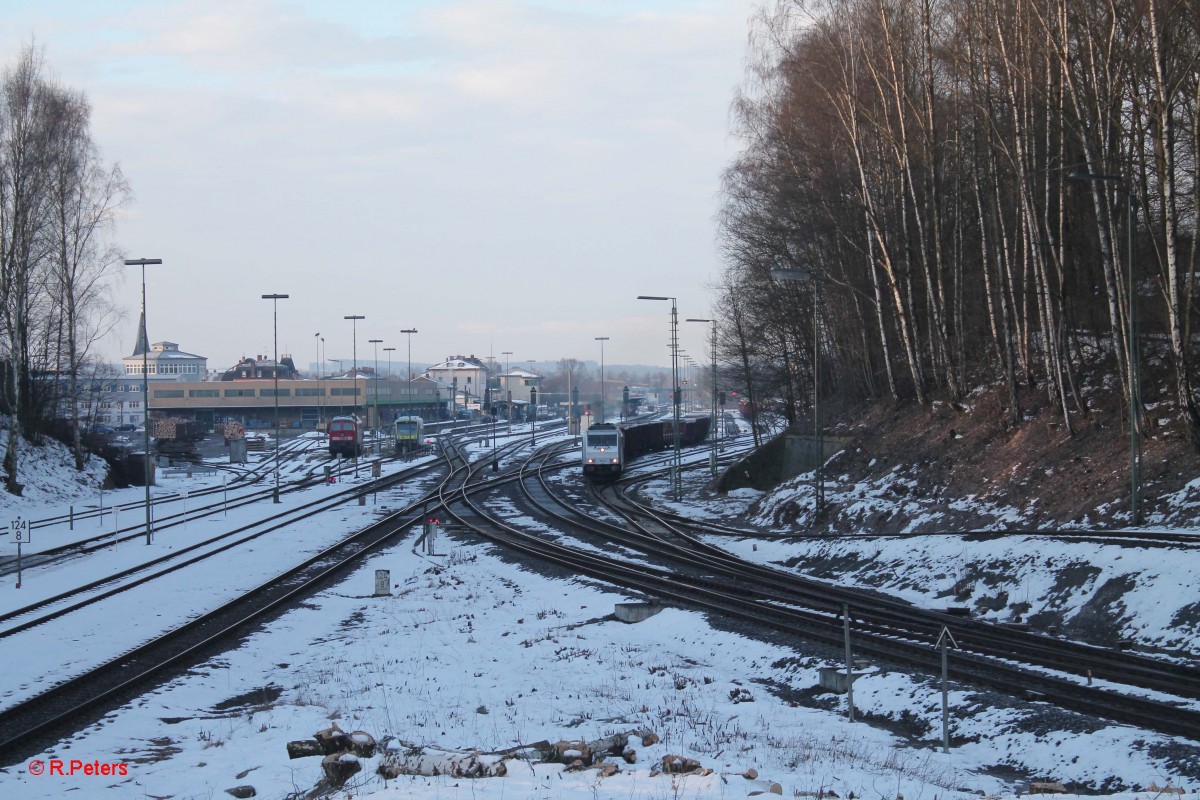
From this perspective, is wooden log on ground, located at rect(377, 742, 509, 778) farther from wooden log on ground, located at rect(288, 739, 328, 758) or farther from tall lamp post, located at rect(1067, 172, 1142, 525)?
tall lamp post, located at rect(1067, 172, 1142, 525)

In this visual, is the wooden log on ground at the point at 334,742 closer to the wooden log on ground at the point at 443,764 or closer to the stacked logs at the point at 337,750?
the stacked logs at the point at 337,750

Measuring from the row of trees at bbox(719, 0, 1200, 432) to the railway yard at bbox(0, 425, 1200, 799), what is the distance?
24.4 feet

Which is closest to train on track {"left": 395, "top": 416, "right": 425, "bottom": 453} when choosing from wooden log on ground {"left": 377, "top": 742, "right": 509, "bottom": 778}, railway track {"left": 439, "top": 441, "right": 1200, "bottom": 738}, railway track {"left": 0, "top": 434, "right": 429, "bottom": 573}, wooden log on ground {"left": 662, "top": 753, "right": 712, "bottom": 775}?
railway track {"left": 0, "top": 434, "right": 429, "bottom": 573}

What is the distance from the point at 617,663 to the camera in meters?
15.2

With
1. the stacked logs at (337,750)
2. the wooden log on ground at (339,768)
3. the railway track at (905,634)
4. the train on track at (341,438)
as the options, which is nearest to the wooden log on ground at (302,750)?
the stacked logs at (337,750)

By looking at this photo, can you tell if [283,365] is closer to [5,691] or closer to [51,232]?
[51,232]

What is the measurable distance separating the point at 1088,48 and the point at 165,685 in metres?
23.5

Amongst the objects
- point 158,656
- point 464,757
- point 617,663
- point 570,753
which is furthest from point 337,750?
point 158,656

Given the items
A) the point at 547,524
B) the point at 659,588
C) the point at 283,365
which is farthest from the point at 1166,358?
the point at 283,365

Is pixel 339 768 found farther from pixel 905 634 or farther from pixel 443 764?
pixel 905 634

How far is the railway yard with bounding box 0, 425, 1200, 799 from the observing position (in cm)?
977

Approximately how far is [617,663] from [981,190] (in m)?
22.0

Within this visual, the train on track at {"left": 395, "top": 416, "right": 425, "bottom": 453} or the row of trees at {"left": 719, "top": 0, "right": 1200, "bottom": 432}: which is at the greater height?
the row of trees at {"left": 719, "top": 0, "right": 1200, "bottom": 432}

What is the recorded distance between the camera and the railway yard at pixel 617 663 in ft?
32.0
